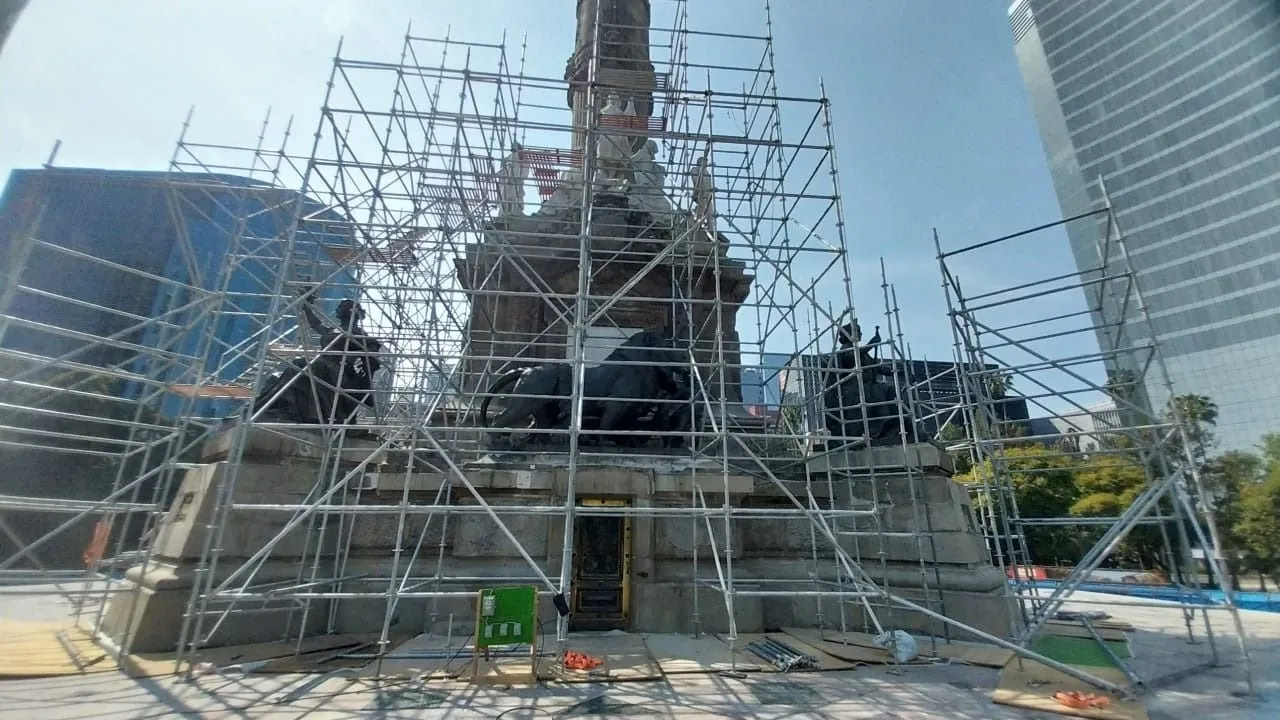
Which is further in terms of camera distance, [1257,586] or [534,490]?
[1257,586]

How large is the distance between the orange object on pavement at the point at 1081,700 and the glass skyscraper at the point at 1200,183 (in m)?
66.1

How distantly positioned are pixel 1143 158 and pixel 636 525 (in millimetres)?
84605

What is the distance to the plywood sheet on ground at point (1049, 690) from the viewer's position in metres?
5.66

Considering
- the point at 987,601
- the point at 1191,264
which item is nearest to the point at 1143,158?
the point at 1191,264

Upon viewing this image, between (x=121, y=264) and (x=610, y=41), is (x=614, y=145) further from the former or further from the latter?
(x=121, y=264)

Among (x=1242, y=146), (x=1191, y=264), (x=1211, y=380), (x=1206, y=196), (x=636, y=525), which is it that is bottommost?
(x=636, y=525)

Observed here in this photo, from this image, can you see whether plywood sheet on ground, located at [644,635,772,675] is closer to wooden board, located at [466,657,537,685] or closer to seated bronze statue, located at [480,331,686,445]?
wooden board, located at [466,657,537,685]

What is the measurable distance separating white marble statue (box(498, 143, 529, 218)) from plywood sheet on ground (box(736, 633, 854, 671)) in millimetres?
8353

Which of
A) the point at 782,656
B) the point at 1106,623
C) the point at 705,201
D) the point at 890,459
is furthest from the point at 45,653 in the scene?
the point at 1106,623

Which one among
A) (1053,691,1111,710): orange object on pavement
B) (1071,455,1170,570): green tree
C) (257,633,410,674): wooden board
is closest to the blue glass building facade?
(257,633,410,674): wooden board

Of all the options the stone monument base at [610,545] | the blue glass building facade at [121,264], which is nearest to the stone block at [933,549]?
the stone monument base at [610,545]

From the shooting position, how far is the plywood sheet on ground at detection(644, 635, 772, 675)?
7.12 m

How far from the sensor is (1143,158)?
66.1m

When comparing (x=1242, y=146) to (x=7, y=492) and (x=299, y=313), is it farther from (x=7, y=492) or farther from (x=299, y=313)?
(x=7, y=492)
